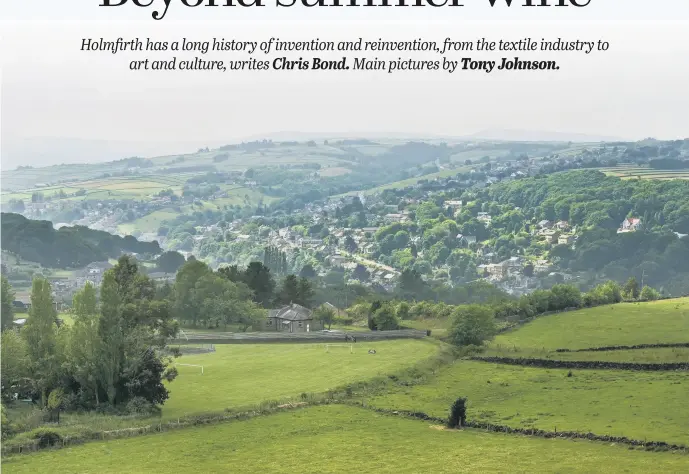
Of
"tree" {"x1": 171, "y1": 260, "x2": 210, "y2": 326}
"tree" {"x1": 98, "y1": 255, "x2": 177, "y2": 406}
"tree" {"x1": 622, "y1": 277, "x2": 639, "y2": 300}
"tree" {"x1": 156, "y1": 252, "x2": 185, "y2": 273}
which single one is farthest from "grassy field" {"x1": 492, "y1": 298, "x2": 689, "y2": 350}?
"tree" {"x1": 156, "y1": 252, "x2": 185, "y2": 273}

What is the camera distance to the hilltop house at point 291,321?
8181cm

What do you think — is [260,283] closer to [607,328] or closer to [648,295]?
[607,328]

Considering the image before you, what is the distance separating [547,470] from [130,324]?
24.2m

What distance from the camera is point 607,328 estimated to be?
70.9m

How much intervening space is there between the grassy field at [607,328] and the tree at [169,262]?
9425 centimetres

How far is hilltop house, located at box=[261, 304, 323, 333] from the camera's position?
3221 inches

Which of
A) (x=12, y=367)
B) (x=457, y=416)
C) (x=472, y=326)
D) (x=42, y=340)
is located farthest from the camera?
(x=472, y=326)

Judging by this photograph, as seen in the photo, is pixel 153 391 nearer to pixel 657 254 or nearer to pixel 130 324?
pixel 130 324

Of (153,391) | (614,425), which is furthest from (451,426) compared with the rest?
(153,391)

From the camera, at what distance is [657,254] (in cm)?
18662

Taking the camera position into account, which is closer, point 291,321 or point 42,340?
point 42,340

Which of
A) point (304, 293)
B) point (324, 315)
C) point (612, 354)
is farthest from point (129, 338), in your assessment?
point (304, 293)

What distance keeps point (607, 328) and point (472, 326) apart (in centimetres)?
1169

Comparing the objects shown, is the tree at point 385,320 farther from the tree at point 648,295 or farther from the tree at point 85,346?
the tree at point 85,346
